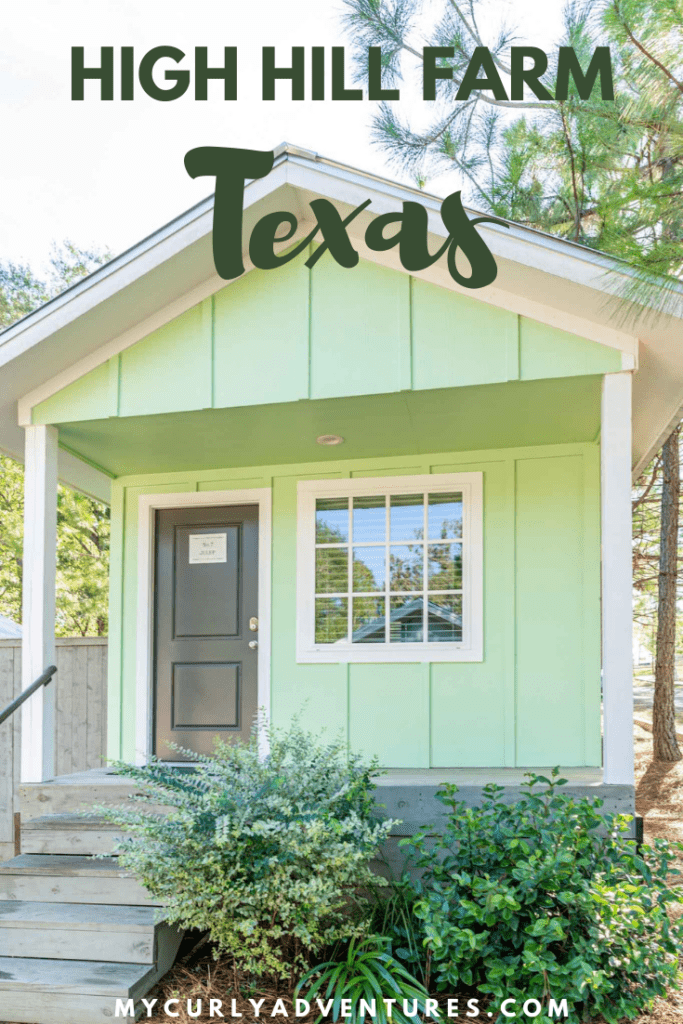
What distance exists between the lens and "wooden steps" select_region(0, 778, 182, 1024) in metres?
3.41

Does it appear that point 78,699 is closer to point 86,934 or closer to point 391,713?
point 391,713

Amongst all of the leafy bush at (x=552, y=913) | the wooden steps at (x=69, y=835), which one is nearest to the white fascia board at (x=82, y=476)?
the wooden steps at (x=69, y=835)

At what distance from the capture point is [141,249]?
437 cm

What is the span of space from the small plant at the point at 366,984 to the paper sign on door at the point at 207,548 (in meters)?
2.88

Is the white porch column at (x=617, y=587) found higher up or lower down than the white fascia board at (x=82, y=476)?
lower down

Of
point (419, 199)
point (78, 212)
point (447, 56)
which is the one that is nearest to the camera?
point (419, 199)

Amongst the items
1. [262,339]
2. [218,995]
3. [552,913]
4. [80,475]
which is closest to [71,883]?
[218,995]

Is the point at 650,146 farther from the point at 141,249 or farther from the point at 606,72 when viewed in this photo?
the point at 141,249

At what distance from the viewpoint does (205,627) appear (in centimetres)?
584

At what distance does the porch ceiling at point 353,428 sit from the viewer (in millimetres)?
4484

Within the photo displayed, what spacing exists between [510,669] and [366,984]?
2248 millimetres

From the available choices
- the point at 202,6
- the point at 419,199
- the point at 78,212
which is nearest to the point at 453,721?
the point at 419,199

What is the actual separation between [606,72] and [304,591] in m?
3.45

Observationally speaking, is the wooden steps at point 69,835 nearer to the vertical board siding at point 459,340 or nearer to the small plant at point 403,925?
the small plant at point 403,925
